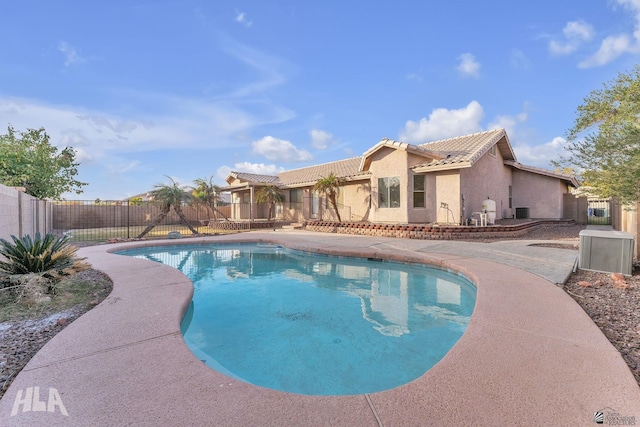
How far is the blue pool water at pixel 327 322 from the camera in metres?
3.72

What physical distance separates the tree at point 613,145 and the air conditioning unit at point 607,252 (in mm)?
899

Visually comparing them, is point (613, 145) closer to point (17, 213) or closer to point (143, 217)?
point (17, 213)

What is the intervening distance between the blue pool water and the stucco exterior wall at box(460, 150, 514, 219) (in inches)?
319

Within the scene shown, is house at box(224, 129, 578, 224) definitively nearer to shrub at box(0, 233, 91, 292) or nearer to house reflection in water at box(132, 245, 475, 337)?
house reflection in water at box(132, 245, 475, 337)

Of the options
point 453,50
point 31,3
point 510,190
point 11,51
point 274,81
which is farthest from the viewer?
point 510,190

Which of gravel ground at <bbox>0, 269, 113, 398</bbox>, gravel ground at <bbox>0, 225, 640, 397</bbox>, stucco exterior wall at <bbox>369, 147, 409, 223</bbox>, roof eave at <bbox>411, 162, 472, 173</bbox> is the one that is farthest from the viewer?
stucco exterior wall at <bbox>369, 147, 409, 223</bbox>

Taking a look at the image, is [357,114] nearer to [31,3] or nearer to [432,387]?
[31,3]

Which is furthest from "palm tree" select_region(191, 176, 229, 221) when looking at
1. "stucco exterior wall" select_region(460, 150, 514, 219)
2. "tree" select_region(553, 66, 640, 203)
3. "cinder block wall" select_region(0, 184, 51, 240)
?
"tree" select_region(553, 66, 640, 203)

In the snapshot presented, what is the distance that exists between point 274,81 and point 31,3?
8.97 metres

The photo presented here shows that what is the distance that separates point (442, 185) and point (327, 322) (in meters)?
12.3

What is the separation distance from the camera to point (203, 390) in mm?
2545

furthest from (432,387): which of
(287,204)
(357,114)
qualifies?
(287,204)

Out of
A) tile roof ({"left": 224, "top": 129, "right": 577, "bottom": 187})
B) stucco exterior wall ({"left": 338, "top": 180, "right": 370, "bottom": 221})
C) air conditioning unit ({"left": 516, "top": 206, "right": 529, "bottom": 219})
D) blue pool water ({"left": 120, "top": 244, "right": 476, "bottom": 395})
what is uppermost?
tile roof ({"left": 224, "top": 129, "right": 577, "bottom": 187})

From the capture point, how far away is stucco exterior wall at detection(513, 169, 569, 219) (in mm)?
19641
